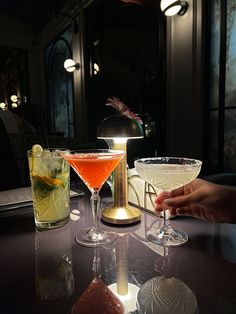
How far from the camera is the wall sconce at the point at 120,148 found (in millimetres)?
759

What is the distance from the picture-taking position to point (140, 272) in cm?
53

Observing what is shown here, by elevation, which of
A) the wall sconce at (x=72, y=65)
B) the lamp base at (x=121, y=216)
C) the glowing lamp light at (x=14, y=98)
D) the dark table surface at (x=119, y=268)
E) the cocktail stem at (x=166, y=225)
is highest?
the wall sconce at (x=72, y=65)

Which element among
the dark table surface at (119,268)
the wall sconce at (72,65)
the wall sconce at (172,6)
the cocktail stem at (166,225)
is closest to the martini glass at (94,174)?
the dark table surface at (119,268)

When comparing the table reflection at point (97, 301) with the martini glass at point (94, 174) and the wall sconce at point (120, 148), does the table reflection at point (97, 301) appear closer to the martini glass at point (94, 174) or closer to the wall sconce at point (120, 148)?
the martini glass at point (94, 174)

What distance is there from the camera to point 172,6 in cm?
296

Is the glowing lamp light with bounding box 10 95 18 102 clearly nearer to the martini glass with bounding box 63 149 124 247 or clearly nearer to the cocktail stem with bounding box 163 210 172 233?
the martini glass with bounding box 63 149 124 247

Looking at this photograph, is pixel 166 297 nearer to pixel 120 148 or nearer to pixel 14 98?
pixel 120 148

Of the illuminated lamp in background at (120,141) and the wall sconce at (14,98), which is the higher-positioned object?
the wall sconce at (14,98)

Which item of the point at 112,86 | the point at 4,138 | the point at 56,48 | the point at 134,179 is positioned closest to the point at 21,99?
the point at 56,48

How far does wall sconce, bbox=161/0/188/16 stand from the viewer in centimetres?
295

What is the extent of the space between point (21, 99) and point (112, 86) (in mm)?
4383

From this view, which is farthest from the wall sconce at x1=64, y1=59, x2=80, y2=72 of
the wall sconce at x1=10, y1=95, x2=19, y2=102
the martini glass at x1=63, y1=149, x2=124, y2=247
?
the martini glass at x1=63, y1=149, x2=124, y2=247

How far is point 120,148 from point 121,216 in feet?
0.65

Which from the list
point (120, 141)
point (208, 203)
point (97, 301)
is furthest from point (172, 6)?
point (97, 301)
